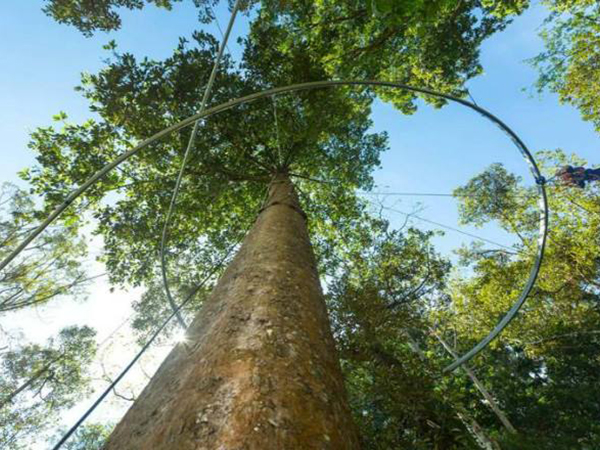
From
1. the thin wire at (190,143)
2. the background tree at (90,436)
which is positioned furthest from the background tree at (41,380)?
the thin wire at (190,143)

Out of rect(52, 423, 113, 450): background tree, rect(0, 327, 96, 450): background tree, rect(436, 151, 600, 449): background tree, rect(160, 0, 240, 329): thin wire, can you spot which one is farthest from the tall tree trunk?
rect(52, 423, 113, 450): background tree

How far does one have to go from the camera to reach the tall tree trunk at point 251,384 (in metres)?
0.81

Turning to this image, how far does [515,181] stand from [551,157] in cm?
199

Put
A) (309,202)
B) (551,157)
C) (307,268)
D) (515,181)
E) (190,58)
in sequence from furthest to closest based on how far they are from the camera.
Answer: (515,181) < (551,157) < (309,202) < (190,58) < (307,268)

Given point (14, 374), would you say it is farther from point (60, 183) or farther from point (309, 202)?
point (309, 202)

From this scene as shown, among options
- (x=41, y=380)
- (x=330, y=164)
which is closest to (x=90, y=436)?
(x=41, y=380)

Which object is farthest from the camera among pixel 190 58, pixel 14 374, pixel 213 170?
pixel 14 374

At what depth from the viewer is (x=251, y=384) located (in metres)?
0.96

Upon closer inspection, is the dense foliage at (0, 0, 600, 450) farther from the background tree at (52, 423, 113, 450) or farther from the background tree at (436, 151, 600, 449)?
the background tree at (52, 423, 113, 450)

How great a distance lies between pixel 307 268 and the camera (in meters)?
2.24

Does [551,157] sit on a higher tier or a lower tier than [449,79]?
higher

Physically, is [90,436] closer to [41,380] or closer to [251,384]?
[41,380]

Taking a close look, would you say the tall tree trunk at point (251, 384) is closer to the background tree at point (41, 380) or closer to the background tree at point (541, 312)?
the background tree at point (541, 312)

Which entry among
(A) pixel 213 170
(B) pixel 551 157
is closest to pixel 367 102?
(A) pixel 213 170
